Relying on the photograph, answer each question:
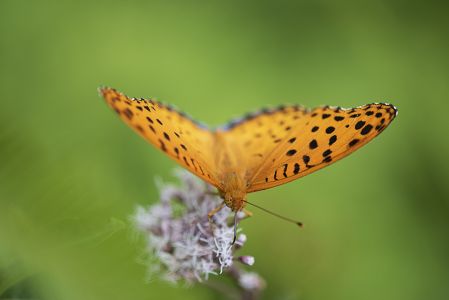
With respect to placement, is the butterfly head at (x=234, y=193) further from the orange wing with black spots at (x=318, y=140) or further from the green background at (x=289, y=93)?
the green background at (x=289, y=93)

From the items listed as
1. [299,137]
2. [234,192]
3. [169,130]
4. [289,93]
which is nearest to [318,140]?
[299,137]

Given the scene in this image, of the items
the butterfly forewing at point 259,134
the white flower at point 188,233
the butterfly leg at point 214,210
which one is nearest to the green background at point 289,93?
the white flower at point 188,233

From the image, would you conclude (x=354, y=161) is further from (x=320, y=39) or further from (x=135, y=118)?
(x=135, y=118)

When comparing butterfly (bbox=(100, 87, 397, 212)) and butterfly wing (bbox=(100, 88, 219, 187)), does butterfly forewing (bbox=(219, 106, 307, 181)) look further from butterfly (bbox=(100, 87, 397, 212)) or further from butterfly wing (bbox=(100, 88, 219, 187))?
butterfly wing (bbox=(100, 88, 219, 187))

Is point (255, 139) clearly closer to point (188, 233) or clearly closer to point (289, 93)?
point (188, 233)

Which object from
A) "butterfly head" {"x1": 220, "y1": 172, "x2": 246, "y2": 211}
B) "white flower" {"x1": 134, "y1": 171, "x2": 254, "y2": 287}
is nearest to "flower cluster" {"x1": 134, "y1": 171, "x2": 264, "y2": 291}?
"white flower" {"x1": 134, "y1": 171, "x2": 254, "y2": 287}

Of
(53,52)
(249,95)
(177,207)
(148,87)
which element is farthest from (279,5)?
(177,207)
